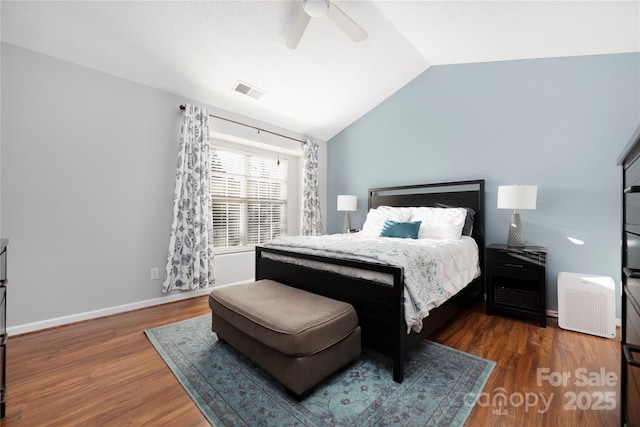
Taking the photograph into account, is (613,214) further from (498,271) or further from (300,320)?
(300,320)

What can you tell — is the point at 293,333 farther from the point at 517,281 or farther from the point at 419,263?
the point at 517,281

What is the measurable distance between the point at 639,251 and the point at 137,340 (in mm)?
2940

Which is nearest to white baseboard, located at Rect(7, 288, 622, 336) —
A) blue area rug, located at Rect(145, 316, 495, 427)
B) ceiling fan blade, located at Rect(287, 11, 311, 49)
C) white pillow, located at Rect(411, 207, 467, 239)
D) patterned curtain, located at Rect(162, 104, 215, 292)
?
patterned curtain, located at Rect(162, 104, 215, 292)

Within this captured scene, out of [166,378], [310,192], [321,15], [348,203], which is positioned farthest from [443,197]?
[166,378]

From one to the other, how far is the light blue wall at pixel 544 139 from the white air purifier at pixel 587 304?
38 cm

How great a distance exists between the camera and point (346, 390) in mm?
1520

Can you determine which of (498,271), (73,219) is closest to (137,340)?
(73,219)

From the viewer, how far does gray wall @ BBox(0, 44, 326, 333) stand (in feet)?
7.26

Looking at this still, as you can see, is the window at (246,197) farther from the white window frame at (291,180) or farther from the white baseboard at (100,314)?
the white baseboard at (100,314)

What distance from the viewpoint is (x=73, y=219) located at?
8.04ft

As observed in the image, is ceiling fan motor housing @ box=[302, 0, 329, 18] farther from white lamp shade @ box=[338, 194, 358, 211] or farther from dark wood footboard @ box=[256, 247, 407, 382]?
white lamp shade @ box=[338, 194, 358, 211]

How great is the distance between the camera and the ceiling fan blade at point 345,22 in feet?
6.77

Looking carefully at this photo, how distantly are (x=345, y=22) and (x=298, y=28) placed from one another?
1.25ft

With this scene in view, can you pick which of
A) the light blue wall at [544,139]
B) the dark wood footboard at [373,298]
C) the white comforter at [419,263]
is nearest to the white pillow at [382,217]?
the light blue wall at [544,139]
